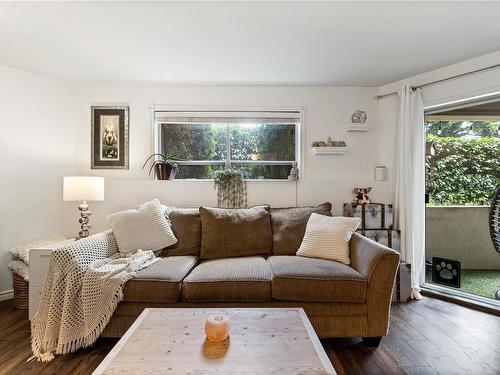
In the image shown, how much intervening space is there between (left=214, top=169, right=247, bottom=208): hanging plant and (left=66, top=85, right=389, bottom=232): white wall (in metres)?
0.12

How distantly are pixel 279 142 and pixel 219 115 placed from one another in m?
0.76

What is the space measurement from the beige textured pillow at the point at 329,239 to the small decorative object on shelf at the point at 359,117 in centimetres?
139

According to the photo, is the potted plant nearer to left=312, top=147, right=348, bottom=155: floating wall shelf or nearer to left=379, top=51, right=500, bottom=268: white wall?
left=312, top=147, right=348, bottom=155: floating wall shelf

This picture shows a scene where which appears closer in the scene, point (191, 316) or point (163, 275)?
point (191, 316)

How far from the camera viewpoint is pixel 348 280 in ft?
7.02

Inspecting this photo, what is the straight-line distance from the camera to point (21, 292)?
283 cm

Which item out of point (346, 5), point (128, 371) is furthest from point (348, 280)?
point (346, 5)

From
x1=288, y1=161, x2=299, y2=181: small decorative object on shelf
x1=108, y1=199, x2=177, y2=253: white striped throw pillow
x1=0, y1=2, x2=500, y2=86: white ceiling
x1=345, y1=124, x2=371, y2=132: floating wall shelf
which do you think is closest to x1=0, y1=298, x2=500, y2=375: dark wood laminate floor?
x1=108, y1=199, x2=177, y2=253: white striped throw pillow

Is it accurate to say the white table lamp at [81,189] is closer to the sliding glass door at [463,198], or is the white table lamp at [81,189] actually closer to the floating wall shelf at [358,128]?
the floating wall shelf at [358,128]

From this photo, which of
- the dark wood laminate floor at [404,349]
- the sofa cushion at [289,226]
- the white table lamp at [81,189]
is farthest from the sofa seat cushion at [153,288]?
the white table lamp at [81,189]

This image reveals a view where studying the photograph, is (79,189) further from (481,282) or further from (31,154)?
(481,282)

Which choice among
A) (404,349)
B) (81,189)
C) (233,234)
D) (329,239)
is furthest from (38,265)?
(404,349)

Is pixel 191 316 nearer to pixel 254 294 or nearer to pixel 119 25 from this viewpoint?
pixel 254 294

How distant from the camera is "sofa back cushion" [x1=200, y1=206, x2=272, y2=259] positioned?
280cm
